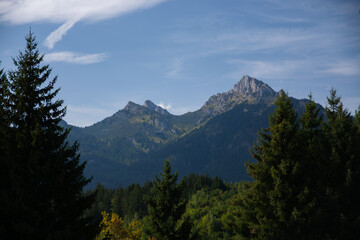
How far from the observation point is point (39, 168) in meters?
19.1

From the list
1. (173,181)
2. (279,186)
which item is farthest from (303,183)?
(173,181)

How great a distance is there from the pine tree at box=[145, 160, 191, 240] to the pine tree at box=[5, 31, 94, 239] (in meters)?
11.0

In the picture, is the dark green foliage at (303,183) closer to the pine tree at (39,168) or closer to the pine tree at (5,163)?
the pine tree at (39,168)

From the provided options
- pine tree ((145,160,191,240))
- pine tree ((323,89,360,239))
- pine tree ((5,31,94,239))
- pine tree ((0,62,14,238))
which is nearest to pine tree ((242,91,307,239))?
pine tree ((323,89,360,239))

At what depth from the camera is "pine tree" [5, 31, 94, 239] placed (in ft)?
59.3

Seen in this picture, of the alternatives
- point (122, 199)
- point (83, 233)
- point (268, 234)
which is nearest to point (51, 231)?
point (83, 233)

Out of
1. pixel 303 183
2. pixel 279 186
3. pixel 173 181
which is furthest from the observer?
pixel 173 181

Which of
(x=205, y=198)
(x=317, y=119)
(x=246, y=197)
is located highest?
(x=317, y=119)

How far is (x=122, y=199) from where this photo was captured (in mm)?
149250

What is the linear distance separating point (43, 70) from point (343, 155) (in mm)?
27407

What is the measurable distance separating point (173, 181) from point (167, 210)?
2.83m

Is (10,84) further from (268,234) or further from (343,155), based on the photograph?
(343,155)

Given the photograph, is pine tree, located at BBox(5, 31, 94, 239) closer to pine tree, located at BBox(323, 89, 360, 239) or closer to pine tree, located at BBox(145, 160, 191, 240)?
pine tree, located at BBox(145, 160, 191, 240)

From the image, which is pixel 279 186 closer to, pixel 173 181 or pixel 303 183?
pixel 303 183
